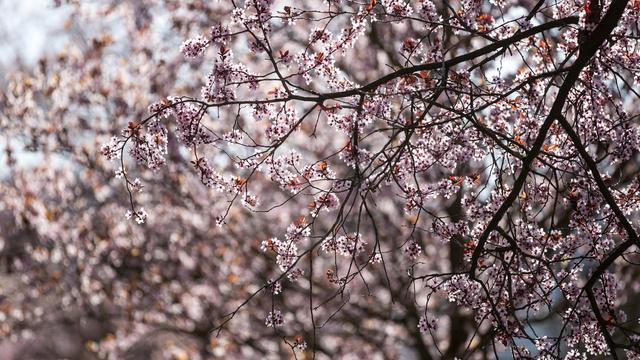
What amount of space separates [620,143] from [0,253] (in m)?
11.1

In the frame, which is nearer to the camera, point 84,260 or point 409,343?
point 409,343

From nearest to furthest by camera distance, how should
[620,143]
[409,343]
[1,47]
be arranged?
[620,143], [409,343], [1,47]

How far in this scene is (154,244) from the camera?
1077 cm

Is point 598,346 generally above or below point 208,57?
below

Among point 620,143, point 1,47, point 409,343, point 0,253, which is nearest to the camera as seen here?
point 620,143

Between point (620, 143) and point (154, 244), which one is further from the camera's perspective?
point (154, 244)

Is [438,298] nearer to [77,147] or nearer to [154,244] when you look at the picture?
[154,244]

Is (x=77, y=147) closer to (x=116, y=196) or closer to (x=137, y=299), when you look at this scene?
(x=116, y=196)

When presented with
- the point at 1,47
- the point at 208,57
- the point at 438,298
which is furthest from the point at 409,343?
the point at 1,47

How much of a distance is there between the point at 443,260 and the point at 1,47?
12367 mm

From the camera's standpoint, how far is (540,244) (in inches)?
185

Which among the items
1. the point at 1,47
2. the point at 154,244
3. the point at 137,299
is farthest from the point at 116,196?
the point at 1,47

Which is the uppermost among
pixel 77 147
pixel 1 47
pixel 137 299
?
pixel 1 47

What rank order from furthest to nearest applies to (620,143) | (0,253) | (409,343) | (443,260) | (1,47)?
(1,47), (0,253), (443,260), (409,343), (620,143)
